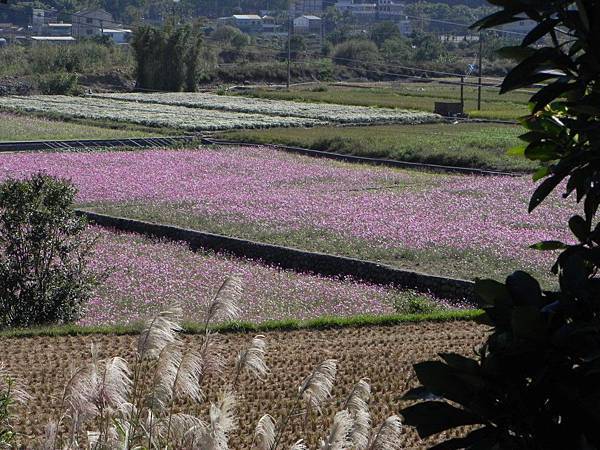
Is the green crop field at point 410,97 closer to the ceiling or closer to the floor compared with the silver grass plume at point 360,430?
closer to the floor

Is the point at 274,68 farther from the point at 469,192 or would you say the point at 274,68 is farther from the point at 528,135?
the point at 528,135

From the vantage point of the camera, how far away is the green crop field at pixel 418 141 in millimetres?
28484

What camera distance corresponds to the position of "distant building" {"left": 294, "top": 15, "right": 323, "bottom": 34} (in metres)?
149

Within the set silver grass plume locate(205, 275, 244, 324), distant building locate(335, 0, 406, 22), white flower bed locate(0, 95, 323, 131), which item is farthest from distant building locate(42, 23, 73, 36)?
silver grass plume locate(205, 275, 244, 324)

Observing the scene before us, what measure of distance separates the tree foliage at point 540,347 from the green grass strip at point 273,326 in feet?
23.8

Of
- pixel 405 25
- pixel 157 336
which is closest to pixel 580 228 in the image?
pixel 157 336

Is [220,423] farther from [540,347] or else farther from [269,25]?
[269,25]

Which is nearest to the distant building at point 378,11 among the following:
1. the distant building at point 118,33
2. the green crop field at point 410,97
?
the distant building at point 118,33

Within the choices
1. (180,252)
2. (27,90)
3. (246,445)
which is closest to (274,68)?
(27,90)

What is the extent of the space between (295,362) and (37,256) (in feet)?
13.8

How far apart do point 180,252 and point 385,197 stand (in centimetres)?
627

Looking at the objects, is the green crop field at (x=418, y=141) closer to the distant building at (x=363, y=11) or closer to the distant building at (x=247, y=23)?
the distant building at (x=247, y=23)

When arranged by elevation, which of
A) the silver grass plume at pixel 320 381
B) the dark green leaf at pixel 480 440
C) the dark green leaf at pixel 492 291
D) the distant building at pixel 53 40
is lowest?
the distant building at pixel 53 40

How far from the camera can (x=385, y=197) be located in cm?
2116
